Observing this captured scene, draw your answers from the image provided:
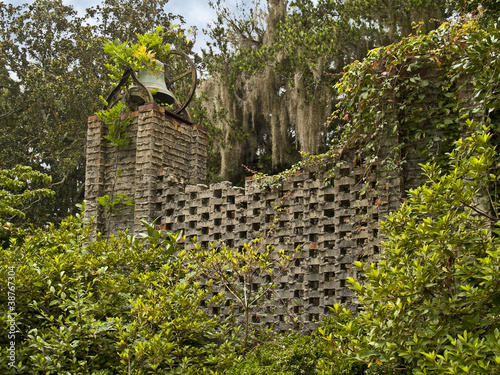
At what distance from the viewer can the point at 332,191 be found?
5.96 meters

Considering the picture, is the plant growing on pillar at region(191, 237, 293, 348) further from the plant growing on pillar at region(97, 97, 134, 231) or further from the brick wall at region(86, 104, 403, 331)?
the plant growing on pillar at region(97, 97, 134, 231)

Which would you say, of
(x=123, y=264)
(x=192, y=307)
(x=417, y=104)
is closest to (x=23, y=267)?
(x=123, y=264)

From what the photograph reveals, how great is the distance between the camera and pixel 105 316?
17.5 feet

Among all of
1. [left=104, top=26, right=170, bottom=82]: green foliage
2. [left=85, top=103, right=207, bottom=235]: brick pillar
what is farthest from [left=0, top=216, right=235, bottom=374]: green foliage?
[left=104, top=26, right=170, bottom=82]: green foliage

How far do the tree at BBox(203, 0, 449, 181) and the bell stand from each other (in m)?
4.90

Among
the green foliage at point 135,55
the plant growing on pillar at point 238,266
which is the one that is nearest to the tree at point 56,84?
the green foliage at point 135,55

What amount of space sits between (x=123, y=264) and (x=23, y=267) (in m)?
1.11

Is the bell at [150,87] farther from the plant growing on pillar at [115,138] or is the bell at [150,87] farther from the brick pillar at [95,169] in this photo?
the brick pillar at [95,169]

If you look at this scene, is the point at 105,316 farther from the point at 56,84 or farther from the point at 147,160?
the point at 56,84

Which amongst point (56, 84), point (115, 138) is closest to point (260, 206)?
point (115, 138)

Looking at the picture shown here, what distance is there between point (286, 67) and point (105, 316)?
9.79 m

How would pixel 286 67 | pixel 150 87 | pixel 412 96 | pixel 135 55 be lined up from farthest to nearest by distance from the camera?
1. pixel 286 67
2. pixel 150 87
3. pixel 135 55
4. pixel 412 96

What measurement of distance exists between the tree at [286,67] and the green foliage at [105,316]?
7.24 metres

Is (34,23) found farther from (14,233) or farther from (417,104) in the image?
(417,104)
